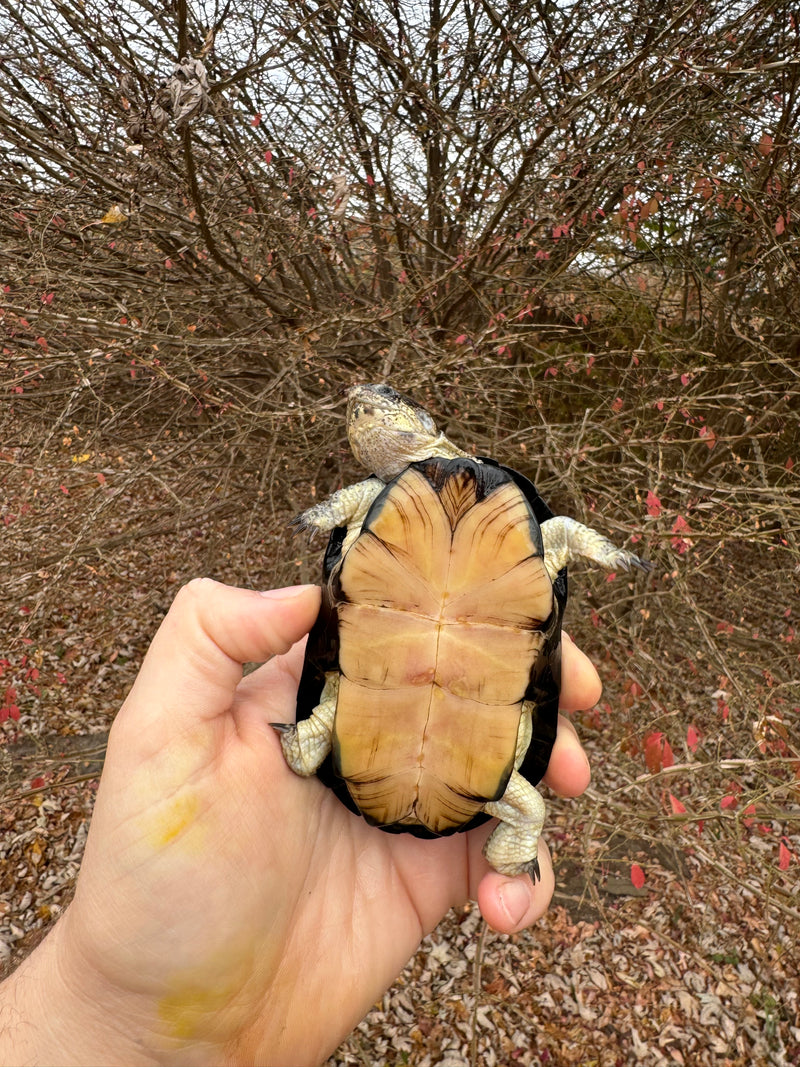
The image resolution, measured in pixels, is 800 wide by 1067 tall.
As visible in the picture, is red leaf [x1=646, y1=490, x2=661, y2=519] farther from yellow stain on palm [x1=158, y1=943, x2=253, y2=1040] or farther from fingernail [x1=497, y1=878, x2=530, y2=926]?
yellow stain on palm [x1=158, y1=943, x2=253, y2=1040]

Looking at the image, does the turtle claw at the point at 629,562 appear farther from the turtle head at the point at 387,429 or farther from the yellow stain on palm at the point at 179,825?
the yellow stain on palm at the point at 179,825

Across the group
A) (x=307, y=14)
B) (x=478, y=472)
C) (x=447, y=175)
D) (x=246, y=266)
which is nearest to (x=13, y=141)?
(x=246, y=266)

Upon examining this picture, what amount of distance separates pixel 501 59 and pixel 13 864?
5507 millimetres

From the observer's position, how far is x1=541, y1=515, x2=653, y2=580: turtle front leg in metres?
2.14

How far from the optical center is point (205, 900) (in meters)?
1.72

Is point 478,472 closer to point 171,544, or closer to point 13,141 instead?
point 13,141

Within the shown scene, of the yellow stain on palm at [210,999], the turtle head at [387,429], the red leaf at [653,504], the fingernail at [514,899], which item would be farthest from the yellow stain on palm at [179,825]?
the red leaf at [653,504]

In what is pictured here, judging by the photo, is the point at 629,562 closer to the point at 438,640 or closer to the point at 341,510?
the point at 438,640

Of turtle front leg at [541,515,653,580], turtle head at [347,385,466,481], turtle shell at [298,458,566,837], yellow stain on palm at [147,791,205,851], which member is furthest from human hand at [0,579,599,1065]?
turtle front leg at [541,515,653,580]

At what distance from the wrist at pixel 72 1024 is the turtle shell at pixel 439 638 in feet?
2.68

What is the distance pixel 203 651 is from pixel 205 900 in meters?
0.65

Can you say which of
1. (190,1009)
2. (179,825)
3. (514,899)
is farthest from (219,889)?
(514,899)

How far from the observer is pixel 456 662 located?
5.87 ft

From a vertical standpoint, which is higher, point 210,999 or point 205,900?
point 205,900
